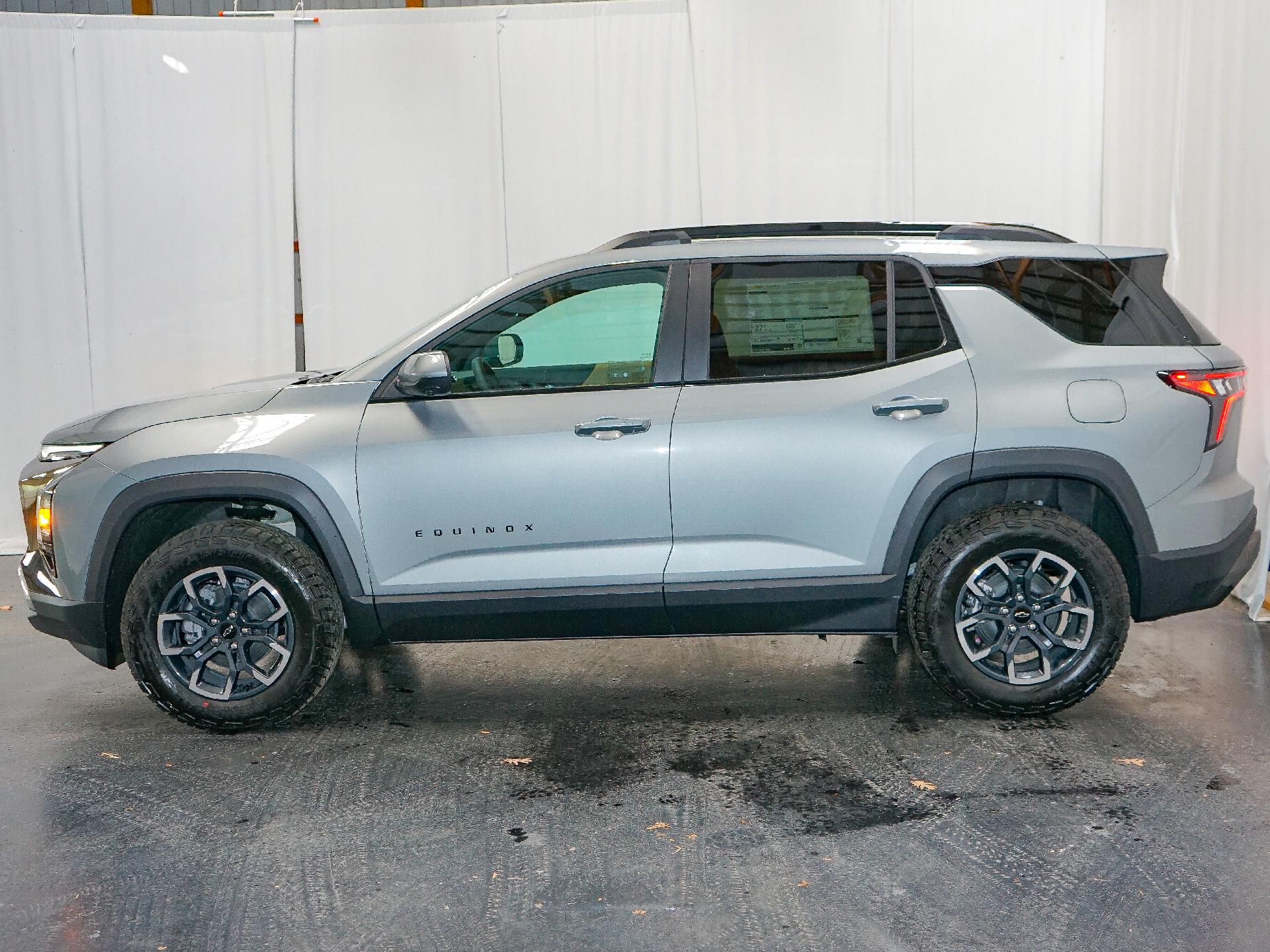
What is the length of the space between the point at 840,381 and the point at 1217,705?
1906 millimetres

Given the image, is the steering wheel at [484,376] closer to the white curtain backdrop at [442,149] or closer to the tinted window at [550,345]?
the tinted window at [550,345]

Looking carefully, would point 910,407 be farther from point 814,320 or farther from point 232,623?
point 232,623

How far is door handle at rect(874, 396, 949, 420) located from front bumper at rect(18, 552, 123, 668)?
2862mm

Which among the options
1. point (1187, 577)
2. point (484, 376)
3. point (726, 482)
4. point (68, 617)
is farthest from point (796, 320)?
point (68, 617)

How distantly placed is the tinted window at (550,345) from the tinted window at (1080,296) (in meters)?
1.06

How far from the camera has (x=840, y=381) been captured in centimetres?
425

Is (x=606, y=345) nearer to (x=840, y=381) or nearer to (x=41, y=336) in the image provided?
(x=840, y=381)

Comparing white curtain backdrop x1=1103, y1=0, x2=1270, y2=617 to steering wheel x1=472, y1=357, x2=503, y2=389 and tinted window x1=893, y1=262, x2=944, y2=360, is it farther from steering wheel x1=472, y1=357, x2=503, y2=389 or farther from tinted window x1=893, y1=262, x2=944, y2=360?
steering wheel x1=472, y1=357, x2=503, y2=389

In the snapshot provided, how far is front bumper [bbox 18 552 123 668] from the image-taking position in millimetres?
4371

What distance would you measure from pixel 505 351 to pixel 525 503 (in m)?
0.62

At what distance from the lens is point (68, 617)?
4387 millimetres

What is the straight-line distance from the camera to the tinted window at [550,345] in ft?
14.4

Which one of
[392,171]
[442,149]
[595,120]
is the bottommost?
[392,171]

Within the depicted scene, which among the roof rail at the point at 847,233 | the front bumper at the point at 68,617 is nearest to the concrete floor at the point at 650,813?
the front bumper at the point at 68,617
